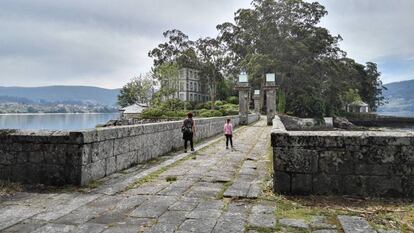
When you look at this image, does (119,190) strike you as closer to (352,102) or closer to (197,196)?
(197,196)

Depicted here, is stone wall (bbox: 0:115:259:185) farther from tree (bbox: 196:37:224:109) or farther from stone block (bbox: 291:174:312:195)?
tree (bbox: 196:37:224:109)

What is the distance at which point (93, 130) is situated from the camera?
5.83 meters

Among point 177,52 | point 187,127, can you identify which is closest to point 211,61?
point 177,52

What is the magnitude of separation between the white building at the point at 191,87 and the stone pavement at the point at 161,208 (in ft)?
208

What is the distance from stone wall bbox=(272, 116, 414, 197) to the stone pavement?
65 cm

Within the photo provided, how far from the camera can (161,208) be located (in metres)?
4.23

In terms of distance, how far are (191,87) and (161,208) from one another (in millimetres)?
73495

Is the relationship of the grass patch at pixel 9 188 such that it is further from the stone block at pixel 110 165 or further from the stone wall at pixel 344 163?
the stone wall at pixel 344 163

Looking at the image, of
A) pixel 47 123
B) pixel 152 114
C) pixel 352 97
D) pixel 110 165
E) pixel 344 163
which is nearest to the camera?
pixel 344 163

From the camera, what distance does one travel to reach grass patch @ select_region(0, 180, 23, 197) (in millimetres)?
5030

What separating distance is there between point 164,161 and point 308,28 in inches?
1665

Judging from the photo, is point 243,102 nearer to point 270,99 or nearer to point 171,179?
point 270,99

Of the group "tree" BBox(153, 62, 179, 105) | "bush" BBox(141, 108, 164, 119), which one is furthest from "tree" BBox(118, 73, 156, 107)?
"bush" BBox(141, 108, 164, 119)

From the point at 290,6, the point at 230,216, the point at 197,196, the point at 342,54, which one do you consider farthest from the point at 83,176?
the point at 342,54
